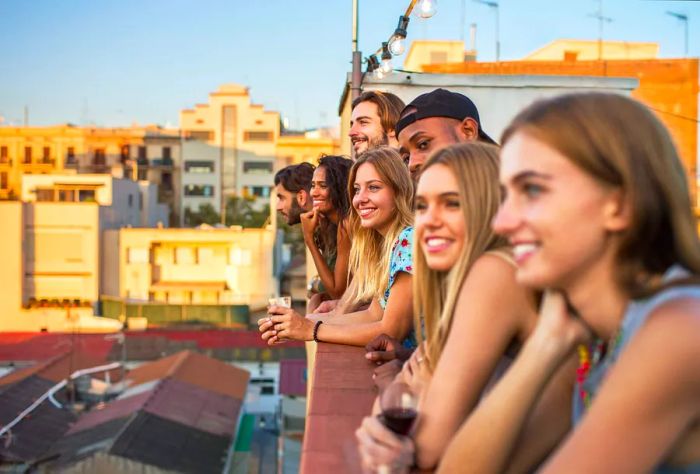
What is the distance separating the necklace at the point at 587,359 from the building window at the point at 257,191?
58182 mm

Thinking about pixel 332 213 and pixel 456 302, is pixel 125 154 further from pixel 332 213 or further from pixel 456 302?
pixel 456 302

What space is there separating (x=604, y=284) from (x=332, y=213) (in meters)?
3.57

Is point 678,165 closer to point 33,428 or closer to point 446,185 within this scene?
point 446,185

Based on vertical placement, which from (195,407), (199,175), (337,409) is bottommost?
(195,407)

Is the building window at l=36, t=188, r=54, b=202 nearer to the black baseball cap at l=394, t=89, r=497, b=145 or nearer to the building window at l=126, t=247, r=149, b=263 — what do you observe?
the building window at l=126, t=247, r=149, b=263

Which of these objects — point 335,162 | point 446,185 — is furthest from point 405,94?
point 446,185

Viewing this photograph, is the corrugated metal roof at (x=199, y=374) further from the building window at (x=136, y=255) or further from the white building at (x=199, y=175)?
the white building at (x=199, y=175)

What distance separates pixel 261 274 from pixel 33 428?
61.0 feet

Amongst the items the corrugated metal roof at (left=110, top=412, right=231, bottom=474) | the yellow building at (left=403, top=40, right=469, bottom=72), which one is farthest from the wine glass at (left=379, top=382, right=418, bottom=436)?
the yellow building at (left=403, top=40, right=469, bottom=72)

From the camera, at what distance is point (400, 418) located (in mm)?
1852

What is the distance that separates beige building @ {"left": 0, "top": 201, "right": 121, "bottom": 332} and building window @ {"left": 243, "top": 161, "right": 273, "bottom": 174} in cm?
2386

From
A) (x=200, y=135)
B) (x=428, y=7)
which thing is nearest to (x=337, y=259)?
(x=428, y=7)

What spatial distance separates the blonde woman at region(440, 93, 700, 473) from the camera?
50.5 inches

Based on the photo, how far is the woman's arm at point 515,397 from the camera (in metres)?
1.64
